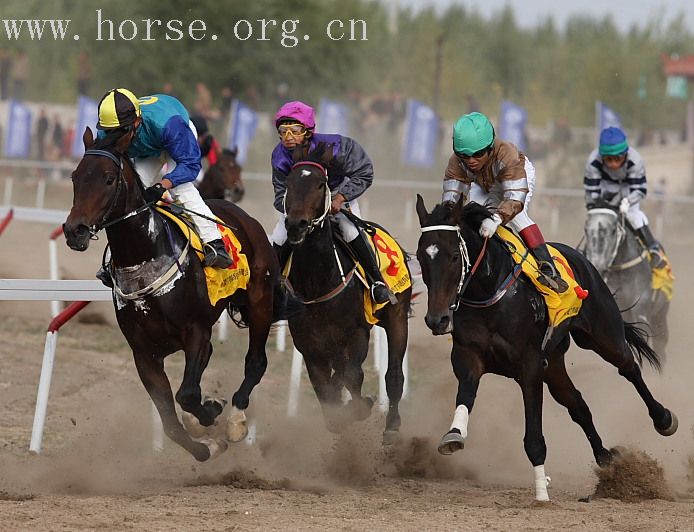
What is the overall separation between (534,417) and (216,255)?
2.00 m

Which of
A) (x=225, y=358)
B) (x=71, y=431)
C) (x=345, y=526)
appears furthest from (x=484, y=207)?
(x=225, y=358)

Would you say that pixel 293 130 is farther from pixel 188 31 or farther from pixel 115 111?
pixel 188 31

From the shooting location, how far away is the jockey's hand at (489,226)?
677 cm

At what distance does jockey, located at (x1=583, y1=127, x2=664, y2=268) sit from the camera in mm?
10453

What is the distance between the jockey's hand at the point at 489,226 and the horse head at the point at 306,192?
1072 millimetres

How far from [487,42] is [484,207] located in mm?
38946

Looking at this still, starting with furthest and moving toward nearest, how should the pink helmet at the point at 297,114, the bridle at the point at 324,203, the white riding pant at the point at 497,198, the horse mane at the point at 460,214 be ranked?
the pink helmet at the point at 297,114, the bridle at the point at 324,203, the white riding pant at the point at 497,198, the horse mane at the point at 460,214

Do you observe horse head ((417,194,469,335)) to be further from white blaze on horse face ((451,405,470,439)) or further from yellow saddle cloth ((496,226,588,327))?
yellow saddle cloth ((496,226,588,327))

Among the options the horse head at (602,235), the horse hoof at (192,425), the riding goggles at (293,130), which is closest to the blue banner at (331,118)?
the horse head at (602,235)

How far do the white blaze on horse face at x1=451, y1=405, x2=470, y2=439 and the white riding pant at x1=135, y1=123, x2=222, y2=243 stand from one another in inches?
67.8

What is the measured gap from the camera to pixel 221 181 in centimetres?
1149

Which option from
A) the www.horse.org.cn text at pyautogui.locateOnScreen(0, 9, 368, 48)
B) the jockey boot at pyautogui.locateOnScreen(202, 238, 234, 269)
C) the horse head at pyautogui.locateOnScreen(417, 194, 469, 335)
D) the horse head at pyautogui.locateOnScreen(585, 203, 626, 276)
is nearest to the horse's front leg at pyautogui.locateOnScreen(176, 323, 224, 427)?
the jockey boot at pyautogui.locateOnScreen(202, 238, 234, 269)

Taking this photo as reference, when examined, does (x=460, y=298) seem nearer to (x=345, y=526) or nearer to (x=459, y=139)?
(x=459, y=139)

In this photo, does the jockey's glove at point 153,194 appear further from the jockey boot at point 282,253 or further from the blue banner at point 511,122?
the blue banner at point 511,122
